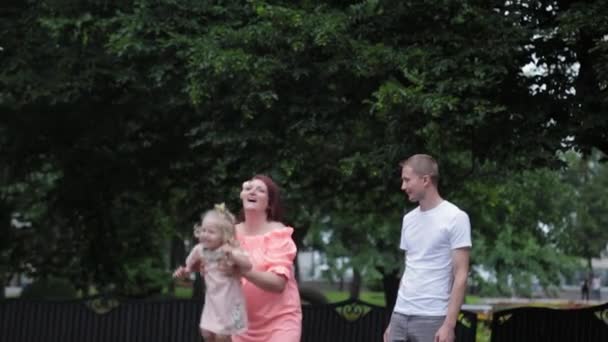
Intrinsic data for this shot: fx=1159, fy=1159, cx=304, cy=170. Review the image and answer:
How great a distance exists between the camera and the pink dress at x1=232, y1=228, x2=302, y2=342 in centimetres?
610

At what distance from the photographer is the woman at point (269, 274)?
6.08 meters

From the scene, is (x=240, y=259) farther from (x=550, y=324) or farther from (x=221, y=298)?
(x=550, y=324)

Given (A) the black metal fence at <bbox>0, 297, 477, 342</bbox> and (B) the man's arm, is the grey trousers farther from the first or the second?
(A) the black metal fence at <bbox>0, 297, 477, 342</bbox>

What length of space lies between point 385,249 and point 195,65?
97.8 ft

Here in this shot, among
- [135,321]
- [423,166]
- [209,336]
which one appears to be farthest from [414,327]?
[135,321]

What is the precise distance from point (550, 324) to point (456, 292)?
6.30 metres

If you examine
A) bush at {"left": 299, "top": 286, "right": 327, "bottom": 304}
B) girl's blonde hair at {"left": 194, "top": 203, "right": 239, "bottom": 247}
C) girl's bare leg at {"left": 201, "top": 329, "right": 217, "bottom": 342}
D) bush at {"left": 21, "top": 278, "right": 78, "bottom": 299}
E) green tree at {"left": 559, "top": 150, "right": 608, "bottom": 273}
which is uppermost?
green tree at {"left": 559, "top": 150, "right": 608, "bottom": 273}

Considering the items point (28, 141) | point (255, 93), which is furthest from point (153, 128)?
point (255, 93)

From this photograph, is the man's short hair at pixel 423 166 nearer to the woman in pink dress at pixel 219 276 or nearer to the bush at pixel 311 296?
the woman in pink dress at pixel 219 276

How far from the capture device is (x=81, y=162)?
1745 cm

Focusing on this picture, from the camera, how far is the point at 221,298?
5.80 m

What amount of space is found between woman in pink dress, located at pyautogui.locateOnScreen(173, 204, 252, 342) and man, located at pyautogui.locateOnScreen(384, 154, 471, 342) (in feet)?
4.26

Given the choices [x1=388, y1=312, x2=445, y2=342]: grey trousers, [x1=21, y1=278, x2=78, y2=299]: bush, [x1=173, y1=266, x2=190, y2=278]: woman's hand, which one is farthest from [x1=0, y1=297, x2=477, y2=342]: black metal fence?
[x1=21, y1=278, x2=78, y2=299]: bush

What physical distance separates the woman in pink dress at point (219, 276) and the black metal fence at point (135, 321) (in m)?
6.88
